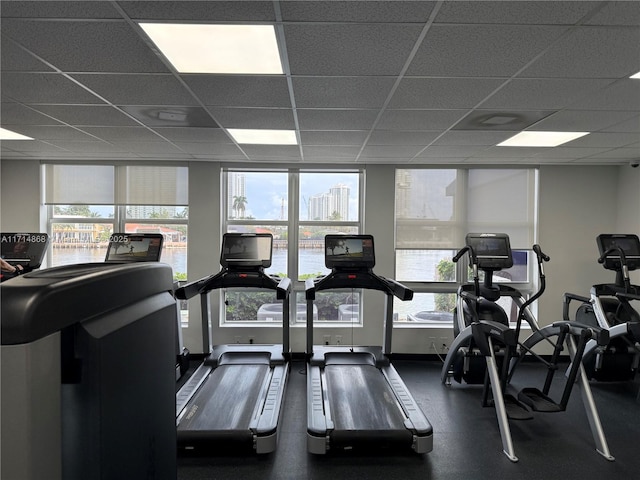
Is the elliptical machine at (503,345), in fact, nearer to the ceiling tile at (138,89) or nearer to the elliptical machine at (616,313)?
the elliptical machine at (616,313)

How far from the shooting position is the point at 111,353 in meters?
0.63

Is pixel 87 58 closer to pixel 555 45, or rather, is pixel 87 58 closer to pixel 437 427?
pixel 555 45

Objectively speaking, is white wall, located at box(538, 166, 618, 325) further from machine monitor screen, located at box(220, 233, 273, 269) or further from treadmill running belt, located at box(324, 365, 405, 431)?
machine monitor screen, located at box(220, 233, 273, 269)

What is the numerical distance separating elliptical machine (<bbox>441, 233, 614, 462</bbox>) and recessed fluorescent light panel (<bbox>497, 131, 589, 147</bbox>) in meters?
1.00

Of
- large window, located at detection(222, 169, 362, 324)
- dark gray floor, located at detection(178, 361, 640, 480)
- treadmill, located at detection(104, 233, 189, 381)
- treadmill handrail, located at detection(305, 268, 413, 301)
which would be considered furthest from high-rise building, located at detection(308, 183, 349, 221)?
dark gray floor, located at detection(178, 361, 640, 480)

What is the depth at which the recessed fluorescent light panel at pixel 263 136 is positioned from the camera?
344 centimetres

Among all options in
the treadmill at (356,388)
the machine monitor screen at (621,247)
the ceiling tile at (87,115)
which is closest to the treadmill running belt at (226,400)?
the treadmill at (356,388)

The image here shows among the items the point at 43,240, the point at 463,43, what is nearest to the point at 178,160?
the point at 43,240

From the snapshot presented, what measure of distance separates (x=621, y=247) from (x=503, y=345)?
5.99ft

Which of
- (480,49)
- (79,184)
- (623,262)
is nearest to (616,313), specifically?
(623,262)

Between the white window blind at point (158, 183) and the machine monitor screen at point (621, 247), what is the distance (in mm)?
5197

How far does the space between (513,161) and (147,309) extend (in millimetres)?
4987

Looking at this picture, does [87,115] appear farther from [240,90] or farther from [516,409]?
[516,409]

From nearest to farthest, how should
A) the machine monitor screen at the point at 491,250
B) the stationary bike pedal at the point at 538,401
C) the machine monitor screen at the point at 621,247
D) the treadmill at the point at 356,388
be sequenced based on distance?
the treadmill at the point at 356,388, the stationary bike pedal at the point at 538,401, the machine monitor screen at the point at 491,250, the machine monitor screen at the point at 621,247
